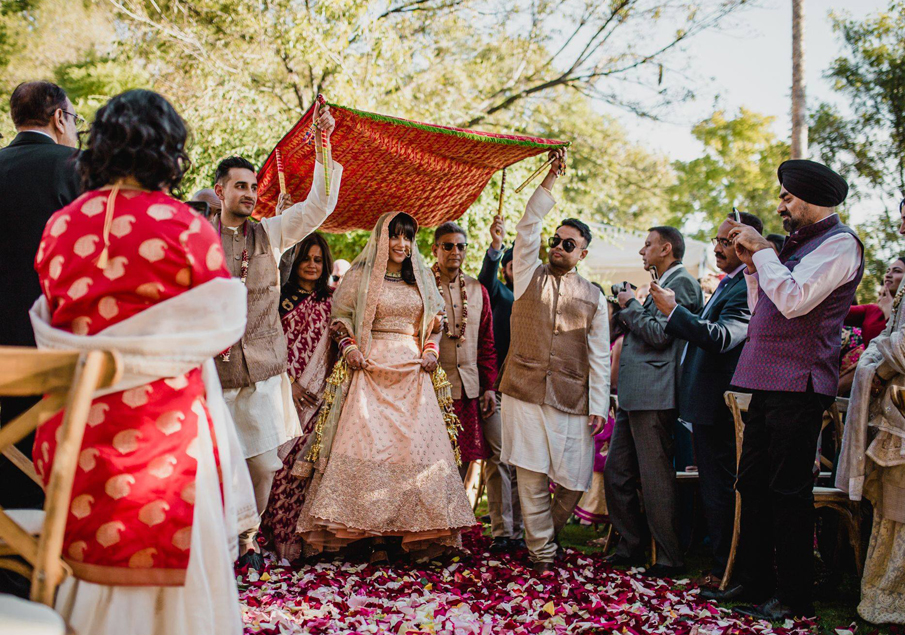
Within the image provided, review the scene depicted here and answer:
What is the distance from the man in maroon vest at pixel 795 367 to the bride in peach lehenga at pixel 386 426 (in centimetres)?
186

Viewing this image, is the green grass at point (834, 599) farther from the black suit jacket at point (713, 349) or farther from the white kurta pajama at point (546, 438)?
the black suit jacket at point (713, 349)

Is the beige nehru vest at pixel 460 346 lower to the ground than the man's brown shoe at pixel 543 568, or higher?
higher

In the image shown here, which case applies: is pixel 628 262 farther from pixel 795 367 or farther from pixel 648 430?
pixel 795 367

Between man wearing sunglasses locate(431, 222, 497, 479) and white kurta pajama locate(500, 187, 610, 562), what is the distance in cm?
59

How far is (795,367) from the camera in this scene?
414 cm

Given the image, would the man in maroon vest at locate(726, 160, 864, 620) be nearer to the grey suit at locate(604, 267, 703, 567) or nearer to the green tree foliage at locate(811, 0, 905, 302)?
the grey suit at locate(604, 267, 703, 567)

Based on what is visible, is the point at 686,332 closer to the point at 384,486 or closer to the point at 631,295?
the point at 631,295

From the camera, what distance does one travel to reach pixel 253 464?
4.72 metres

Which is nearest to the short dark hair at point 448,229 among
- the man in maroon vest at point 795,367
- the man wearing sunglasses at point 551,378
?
the man wearing sunglasses at point 551,378

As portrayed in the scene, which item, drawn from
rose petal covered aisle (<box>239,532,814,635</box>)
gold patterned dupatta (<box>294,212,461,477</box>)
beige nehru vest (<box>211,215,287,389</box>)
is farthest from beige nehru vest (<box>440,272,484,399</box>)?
beige nehru vest (<box>211,215,287,389</box>)

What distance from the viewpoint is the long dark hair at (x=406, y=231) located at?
5453mm

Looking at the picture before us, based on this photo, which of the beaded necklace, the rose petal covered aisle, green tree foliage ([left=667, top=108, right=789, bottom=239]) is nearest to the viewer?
the rose petal covered aisle

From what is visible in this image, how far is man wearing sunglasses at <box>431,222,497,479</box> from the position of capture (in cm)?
593

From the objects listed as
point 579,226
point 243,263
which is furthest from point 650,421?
point 243,263
